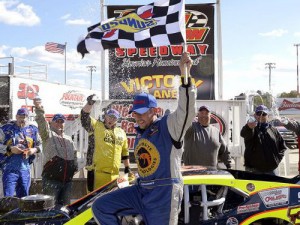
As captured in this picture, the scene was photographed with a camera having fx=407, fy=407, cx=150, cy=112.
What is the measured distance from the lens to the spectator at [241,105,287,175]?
5.75 m

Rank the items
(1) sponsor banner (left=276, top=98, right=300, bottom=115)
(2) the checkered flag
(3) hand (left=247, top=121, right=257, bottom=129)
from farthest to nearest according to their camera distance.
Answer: (1) sponsor banner (left=276, top=98, right=300, bottom=115)
(3) hand (left=247, top=121, right=257, bottom=129)
(2) the checkered flag

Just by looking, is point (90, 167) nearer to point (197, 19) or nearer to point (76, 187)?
point (76, 187)

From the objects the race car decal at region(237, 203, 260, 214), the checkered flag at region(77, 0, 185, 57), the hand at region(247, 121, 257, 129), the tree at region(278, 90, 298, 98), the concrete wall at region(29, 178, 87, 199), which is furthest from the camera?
the tree at region(278, 90, 298, 98)

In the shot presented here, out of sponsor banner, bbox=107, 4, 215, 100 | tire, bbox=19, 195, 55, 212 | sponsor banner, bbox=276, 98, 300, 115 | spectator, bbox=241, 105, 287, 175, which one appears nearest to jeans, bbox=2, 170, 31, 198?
tire, bbox=19, 195, 55, 212

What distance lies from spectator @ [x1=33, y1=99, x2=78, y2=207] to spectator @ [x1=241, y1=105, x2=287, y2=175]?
101 inches

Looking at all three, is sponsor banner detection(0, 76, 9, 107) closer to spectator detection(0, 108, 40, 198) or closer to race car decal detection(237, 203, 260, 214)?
spectator detection(0, 108, 40, 198)

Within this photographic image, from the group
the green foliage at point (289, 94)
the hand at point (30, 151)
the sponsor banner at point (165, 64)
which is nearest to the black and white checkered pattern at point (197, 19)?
the sponsor banner at point (165, 64)


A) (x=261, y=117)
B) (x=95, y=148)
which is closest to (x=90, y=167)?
(x=95, y=148)

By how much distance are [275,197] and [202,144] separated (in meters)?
1.54

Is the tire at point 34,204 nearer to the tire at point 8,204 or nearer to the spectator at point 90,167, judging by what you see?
the tire at point 8,204

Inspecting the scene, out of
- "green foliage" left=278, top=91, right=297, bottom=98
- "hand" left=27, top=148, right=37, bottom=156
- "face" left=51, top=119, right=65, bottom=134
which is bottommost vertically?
"hand" left=27, top=148, right=37, bottom=156

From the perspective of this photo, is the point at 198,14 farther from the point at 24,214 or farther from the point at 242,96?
the point at 24,214

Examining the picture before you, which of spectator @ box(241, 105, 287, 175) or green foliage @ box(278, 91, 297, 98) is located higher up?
green foliage @ box(278, 91, 297, 98)

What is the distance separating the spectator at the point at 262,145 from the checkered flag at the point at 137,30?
2.08 meters
